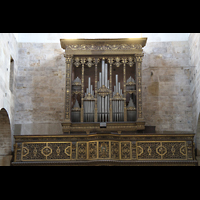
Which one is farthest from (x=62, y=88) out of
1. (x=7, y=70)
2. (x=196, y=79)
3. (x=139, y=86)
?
(x=196, y=79)

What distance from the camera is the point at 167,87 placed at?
607 inches

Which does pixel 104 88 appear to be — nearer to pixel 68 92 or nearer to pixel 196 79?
pixel 68 92

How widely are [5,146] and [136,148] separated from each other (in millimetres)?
5810

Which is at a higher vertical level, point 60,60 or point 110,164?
point 60,60

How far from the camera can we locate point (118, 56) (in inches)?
564

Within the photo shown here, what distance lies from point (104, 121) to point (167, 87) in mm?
3722

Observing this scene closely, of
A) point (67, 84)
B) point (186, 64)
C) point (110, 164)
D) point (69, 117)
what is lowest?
point (110, 164)

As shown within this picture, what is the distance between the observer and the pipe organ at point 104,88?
13477 mm

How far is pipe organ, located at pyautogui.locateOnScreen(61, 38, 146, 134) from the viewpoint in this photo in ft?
44.2

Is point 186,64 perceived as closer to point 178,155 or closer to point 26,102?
point 178,155

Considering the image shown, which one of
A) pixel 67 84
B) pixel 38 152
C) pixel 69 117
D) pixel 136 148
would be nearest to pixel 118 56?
pixel 67 84

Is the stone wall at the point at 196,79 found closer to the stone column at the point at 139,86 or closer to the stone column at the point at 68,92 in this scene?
the stone column at the point at 139,86

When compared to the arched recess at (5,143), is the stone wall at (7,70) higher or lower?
higher

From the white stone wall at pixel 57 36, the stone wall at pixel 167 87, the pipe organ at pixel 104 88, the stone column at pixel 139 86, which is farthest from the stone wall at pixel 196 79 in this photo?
the stone column at pixel 139 86
